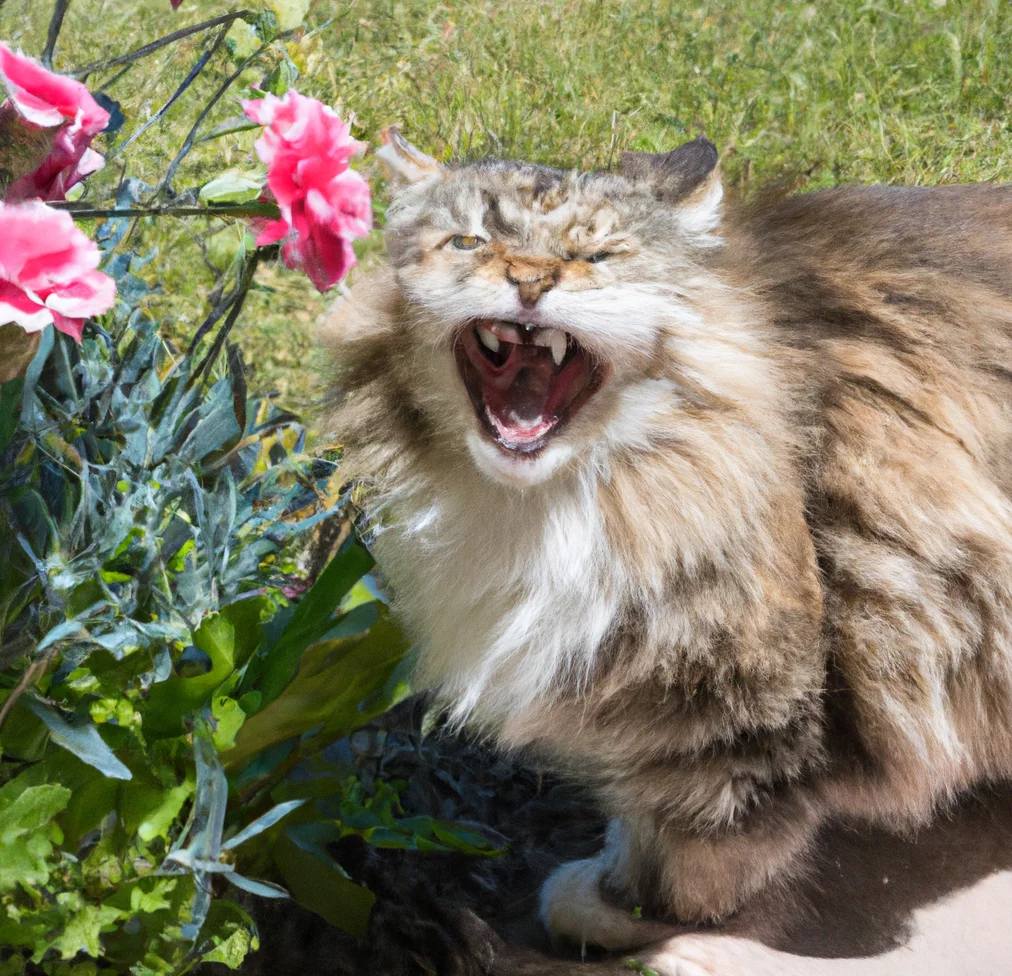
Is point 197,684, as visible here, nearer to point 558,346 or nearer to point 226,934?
point 226,934

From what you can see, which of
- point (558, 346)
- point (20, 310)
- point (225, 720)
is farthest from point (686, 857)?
point (20, 310)

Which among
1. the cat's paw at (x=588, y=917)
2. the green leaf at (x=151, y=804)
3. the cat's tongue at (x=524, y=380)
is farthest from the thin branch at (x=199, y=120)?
the cat's paw at (x=588, y=917)

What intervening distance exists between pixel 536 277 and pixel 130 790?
3.95ft

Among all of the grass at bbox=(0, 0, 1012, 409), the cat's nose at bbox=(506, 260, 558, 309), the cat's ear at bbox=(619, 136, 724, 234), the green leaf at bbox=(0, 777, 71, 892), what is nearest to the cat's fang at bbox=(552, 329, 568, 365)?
the cat's nose at bbox=(506, 260, 558, 309)

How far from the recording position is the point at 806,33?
203 inches

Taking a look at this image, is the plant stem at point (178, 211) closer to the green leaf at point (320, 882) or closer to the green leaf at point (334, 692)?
the green leaf at point (334, 692)

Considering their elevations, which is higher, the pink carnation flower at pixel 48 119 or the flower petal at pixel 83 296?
the pink carnation flower at pixel 48 119

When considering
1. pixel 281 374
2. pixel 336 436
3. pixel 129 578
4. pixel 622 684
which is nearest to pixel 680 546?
pixel 622 684

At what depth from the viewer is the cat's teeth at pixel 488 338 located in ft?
6.77

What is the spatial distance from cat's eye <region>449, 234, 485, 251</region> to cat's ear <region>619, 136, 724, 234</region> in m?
0.36

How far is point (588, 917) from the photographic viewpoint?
2.55 meters

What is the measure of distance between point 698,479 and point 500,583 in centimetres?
45

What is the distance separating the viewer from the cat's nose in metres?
1.92

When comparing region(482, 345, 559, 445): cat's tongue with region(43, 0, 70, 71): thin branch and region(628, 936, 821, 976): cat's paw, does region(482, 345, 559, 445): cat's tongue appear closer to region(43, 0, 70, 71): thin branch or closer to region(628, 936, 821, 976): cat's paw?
region(43, 0, 70, 71): thin branch
